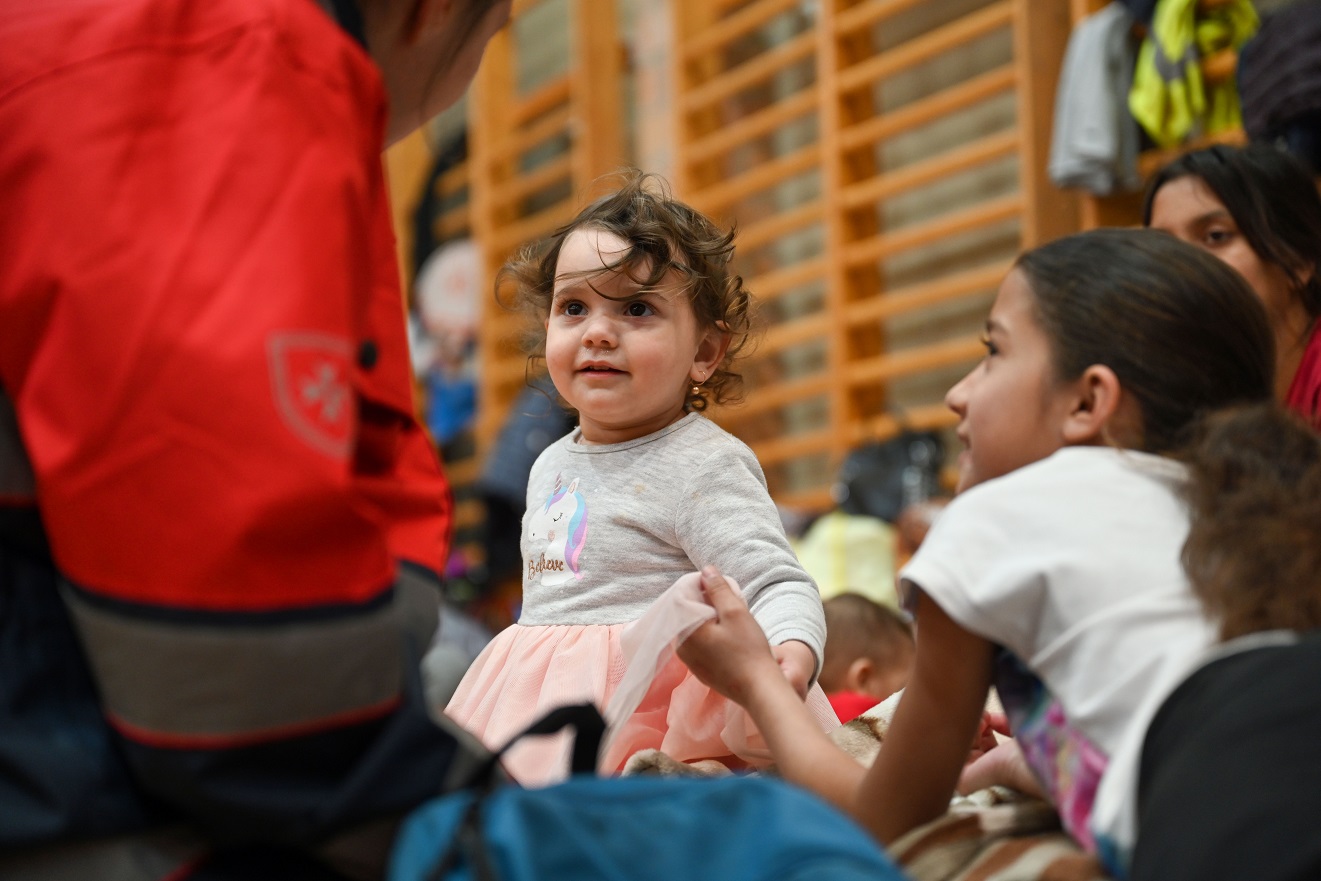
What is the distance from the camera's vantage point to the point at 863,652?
92.1 inches

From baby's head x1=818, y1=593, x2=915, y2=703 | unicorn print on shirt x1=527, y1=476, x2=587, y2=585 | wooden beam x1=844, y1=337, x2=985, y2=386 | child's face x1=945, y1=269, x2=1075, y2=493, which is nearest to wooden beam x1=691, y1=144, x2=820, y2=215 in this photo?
wooden beam x1=844, y1=337, x2=985, y2=386

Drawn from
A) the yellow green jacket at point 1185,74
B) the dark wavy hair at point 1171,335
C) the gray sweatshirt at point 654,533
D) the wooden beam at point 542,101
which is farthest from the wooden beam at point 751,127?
the dark wavy hair at point 1171,335

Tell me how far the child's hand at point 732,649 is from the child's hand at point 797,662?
13 centimetres

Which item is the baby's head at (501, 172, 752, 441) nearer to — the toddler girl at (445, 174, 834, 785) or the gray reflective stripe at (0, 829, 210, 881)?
the toddler girl at (445, 174, 834, 785)

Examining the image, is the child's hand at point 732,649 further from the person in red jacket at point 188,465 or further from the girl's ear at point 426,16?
the girl's ear at point 426,16

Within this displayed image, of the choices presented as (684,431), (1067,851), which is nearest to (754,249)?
(684,431)

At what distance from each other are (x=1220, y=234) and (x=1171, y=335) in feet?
3.48

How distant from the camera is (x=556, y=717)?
83cm

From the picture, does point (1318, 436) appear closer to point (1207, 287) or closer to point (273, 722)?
point (1207, 287)

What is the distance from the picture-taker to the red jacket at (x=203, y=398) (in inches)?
28.1

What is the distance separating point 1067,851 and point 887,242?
3128mm

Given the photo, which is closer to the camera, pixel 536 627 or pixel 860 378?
pixel 536 627

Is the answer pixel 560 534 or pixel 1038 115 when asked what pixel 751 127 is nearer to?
pixel 1038 115

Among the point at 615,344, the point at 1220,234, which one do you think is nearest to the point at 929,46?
the point at 1220,234
